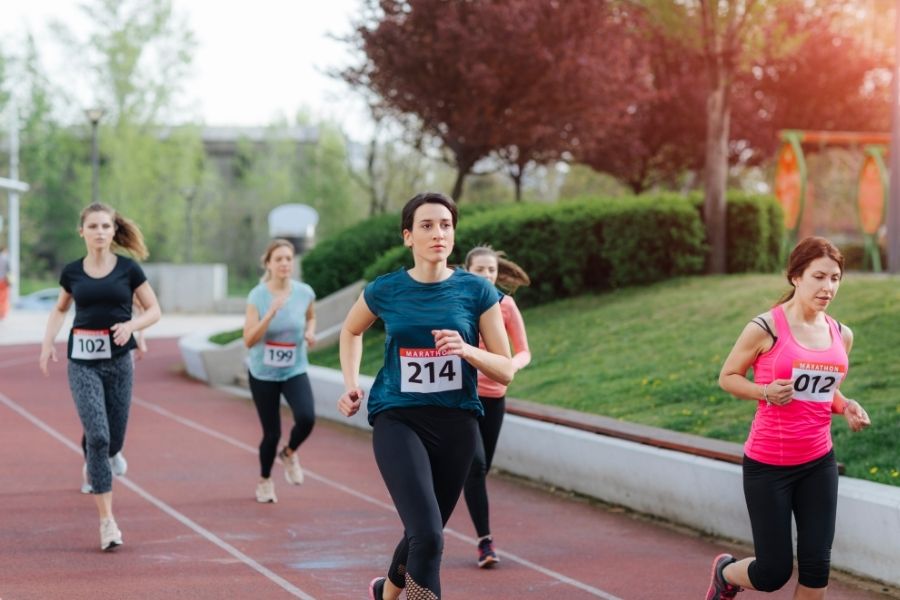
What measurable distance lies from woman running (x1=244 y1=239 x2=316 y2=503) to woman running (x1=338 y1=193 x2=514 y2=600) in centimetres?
440

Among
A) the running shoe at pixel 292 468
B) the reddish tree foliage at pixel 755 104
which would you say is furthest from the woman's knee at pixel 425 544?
the reddish tree foliage at pixel 755 104

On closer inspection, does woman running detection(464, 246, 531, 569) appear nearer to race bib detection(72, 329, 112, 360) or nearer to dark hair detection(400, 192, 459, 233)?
dark hair detection(400, 192, 459, 233)

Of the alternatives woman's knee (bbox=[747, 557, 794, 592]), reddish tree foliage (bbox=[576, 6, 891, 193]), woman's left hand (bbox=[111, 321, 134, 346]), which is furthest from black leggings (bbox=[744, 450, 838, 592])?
reddish tree foliage (bbox=[576, 6, 891, 193])

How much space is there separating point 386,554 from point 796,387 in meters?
3.41

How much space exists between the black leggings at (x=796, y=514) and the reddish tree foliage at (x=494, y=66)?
1768 cm

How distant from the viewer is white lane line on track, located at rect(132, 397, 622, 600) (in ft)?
24.7

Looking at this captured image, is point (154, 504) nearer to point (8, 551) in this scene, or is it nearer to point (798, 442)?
point (8, 551)

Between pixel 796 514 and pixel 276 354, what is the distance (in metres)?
5.06

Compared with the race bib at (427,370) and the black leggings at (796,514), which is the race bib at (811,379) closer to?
the black leggings at (796,514)

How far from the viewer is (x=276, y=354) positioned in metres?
9.98

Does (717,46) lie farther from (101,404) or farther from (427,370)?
(427,370)

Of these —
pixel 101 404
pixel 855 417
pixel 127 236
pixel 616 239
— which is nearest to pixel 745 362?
pixel 855 417

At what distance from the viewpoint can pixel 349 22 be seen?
80.5ft

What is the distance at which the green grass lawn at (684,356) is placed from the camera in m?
10.1
